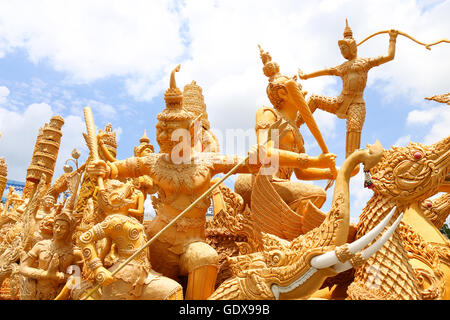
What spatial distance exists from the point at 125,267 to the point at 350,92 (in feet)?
15.1

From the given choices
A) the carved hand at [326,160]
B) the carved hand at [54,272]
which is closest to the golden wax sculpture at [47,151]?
the carved hand at [54,272]

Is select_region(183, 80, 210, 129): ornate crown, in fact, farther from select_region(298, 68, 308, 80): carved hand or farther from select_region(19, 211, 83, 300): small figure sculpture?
select_region(19, 211, 83, 300): small figure sculpture

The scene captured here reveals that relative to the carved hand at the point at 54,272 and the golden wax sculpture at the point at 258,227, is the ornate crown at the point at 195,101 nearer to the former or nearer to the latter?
A: the golden wax sculpture at the point at 258,227

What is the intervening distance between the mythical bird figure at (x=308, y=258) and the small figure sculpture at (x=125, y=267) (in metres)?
0.50

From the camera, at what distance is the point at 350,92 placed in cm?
620

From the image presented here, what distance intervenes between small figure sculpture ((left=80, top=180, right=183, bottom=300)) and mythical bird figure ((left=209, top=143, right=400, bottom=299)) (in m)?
0.50

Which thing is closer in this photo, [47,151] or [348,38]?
[348,38]

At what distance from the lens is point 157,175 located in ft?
11.9

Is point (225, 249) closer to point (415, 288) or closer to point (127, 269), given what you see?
point (127, 269)

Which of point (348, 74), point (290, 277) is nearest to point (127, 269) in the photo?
point (290, 277)

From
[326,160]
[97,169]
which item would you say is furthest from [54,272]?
[326,160]

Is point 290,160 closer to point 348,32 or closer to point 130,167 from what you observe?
point 130,167

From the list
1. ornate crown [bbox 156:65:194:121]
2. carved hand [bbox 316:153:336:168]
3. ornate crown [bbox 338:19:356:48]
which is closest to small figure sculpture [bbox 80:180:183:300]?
ornate crown [bbox 156:65:194:121]

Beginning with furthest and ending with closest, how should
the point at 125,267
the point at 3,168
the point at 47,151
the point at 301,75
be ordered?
the point at 3,168 → the point at 47,151 → the point at 301,75 → the point at 125,267
